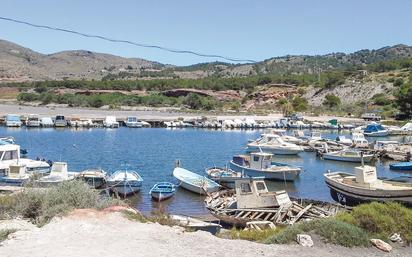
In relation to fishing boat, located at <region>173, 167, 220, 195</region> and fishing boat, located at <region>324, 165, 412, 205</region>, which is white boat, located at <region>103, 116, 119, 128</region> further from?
fishing boat, located at <region>324, 165, 412, 205</region>

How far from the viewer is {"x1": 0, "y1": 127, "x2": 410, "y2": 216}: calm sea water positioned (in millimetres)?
37531

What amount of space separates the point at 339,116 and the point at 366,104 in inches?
479

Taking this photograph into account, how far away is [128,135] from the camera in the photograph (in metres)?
86.3

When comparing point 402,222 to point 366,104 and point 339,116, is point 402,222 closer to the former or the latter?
point 339,116

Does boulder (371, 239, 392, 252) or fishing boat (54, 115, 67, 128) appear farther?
fishing boat (54, 115, 67, 128)

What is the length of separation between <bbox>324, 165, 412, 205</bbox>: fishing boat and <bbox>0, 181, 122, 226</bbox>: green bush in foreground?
1391cm

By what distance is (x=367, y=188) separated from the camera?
93.7 feet

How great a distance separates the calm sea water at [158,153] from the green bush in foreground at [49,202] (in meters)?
10.4

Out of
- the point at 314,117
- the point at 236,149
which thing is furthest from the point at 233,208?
the point at 314,117

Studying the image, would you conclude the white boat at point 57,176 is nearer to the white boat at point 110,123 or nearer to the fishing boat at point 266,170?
the fishing boat at point 266,170

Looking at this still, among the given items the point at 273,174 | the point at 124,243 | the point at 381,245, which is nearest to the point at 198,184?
the point at 273,174

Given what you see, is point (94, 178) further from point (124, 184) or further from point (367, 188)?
point (367, 188)

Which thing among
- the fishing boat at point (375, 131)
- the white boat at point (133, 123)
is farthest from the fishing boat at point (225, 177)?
the white boat at point (133, 123)

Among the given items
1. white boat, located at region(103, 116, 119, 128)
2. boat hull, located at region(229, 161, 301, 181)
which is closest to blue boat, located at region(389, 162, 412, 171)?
boat hull, located at region(229, 161, 301, 181)
